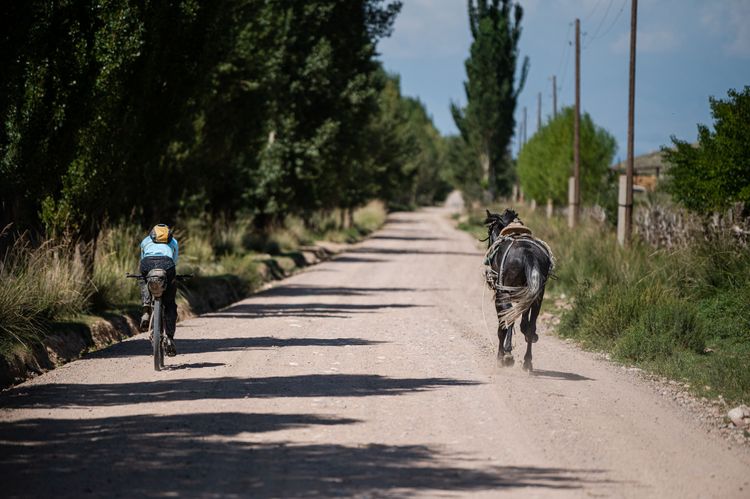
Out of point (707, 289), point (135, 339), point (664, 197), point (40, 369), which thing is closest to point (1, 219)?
point (135, 339)

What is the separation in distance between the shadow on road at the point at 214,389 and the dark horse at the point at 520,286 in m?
1.46

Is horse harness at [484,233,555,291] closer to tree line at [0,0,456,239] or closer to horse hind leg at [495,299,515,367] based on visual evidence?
horse hind leg at [495,299,515,367]

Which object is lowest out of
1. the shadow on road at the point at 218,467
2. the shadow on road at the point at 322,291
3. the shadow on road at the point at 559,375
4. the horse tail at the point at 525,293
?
the shadow on road at the point at 322,291

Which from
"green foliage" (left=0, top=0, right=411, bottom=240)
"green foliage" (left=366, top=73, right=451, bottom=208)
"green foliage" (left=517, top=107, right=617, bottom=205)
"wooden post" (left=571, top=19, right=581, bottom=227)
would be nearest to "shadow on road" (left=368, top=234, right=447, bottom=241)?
"green foliage" (left=366, top=73, right=451, bottom=208)

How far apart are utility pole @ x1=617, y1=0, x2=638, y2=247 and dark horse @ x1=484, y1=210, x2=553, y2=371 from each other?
12.4 meters

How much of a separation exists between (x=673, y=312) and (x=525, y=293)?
341cm

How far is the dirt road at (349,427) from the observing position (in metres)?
7.36

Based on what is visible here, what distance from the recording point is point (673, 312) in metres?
15.6

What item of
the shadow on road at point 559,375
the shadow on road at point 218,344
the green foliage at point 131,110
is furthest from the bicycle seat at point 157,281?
the shadow on road at point 559,375

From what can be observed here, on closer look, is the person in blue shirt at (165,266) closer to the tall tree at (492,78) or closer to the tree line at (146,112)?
the tree line at (146,112)

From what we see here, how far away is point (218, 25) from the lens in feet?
71.5

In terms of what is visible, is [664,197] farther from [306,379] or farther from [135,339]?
[306,379]

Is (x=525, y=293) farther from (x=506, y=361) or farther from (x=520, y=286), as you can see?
(x=506, y=361)

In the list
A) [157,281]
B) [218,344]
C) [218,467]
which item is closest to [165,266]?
[157,281]
